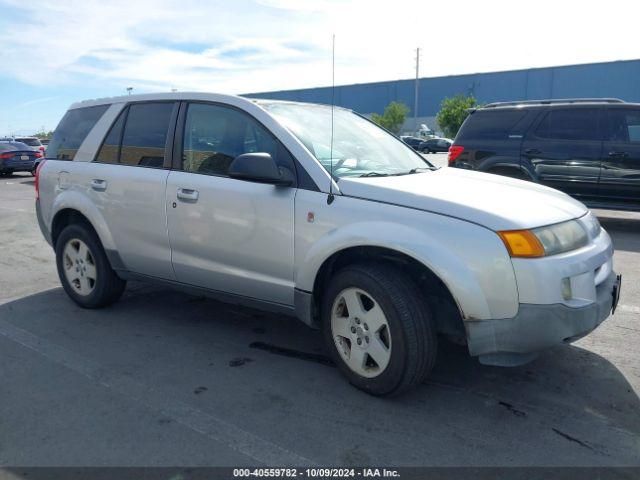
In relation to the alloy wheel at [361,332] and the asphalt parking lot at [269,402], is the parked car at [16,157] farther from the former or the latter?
the alloy wheel at [361,332]

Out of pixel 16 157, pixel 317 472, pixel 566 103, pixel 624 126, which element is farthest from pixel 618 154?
pixel 16 157

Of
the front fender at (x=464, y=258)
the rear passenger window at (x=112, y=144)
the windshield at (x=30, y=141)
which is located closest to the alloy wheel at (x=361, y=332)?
the front fender at (x=464, y=258)

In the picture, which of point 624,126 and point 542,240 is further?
point 624,126

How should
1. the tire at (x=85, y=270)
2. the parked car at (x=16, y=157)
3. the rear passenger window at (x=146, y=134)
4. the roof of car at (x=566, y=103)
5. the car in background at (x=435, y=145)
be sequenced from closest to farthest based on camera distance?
the rear passenger window at (x=146, y=134) < the tire at (x=85, y=270) < the roof of car at (x=566, y=103) < the parked car at (x=16, y=157) < the car in background at (x=435, y=145)

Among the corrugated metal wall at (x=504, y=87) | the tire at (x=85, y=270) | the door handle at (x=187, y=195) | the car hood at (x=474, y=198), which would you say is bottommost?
the tire at (x=85, y=270)

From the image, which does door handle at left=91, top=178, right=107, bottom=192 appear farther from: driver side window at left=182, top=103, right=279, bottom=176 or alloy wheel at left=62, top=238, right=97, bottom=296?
driver side window at left=182, top=103, right=279, bottom=176

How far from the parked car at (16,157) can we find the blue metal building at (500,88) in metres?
25.7

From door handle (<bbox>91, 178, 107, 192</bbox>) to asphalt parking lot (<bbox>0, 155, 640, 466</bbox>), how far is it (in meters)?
1.09

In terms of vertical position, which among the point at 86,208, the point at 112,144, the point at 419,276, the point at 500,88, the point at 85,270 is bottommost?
the point at 85,270

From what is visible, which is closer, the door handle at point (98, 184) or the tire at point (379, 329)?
the tire at point (379, 329)

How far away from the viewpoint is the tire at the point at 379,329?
3.05 meters

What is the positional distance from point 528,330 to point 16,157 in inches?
866

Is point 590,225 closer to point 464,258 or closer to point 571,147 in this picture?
point 464,258

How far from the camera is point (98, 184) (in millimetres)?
4637
